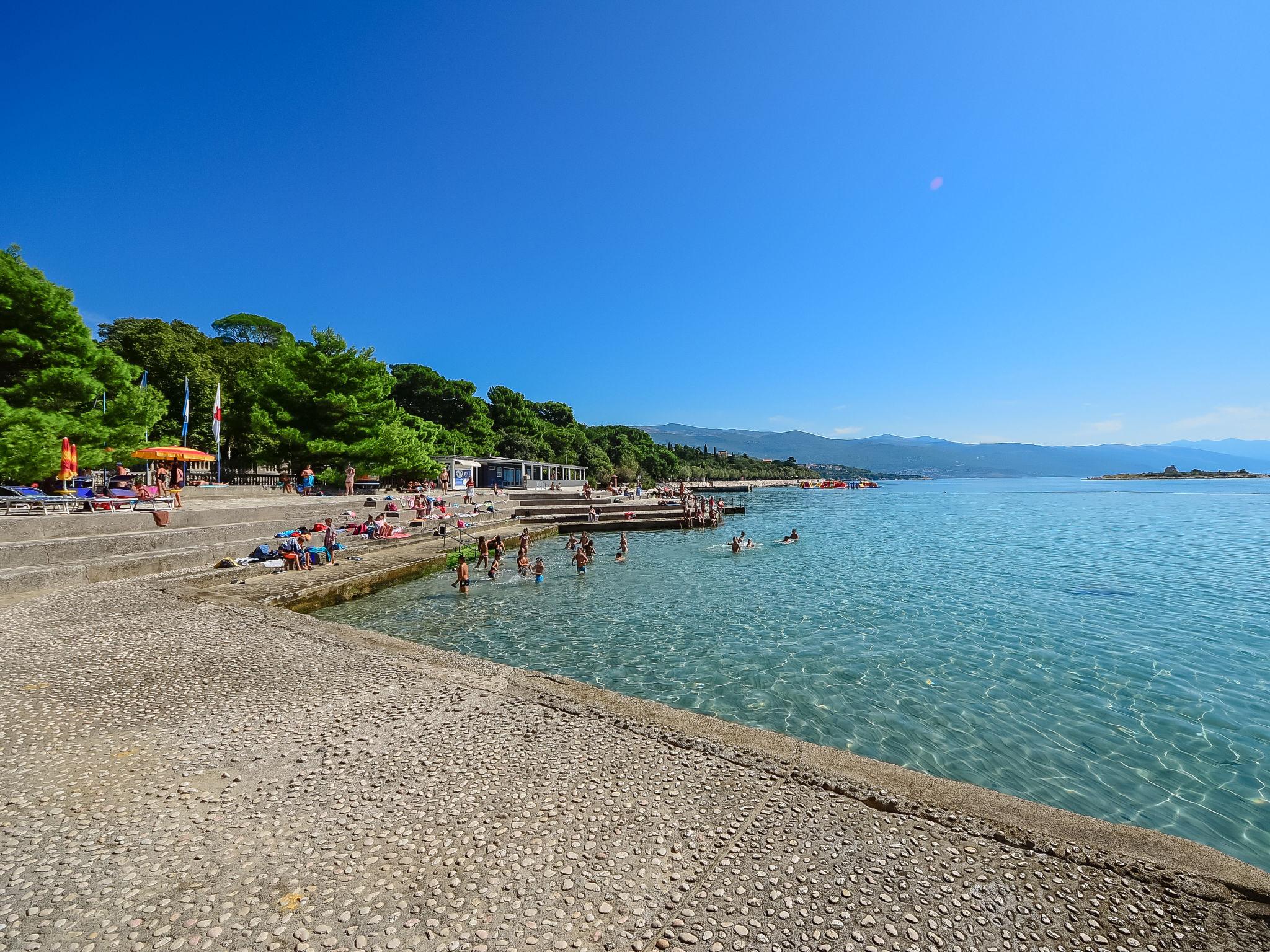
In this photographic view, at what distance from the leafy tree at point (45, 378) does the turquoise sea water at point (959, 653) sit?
10.7 m

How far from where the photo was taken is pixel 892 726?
752 centimetres

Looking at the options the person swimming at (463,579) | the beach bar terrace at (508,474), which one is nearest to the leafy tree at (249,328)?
the beach bar terrace at (508,474)

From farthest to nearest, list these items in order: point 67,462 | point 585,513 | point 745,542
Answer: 1. point 585,513
2. point 745,542
3. point 67,462

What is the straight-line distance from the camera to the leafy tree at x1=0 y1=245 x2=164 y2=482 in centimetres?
1583

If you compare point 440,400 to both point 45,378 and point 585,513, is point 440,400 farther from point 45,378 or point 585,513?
point 45,378

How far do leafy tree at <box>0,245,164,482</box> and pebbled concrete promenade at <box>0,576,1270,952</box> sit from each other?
1418 cm

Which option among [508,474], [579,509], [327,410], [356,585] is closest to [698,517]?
[579,509]

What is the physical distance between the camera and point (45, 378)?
55.1ft

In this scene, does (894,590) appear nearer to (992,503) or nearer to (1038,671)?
(1038,671)

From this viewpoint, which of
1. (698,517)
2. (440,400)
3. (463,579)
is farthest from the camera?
(440,400)

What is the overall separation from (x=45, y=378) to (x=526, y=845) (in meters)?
22.1

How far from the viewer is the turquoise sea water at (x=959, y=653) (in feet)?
21.6

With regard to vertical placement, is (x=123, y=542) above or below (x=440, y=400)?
below

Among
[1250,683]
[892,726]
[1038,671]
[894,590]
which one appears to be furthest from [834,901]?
[894,590]
